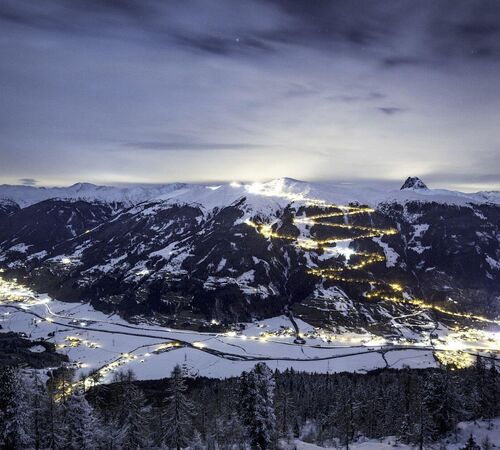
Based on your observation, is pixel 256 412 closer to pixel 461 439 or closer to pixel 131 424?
pixel 131 424

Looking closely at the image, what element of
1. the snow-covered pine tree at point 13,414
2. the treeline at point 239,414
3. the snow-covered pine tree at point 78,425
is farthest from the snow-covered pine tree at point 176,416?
the snow-covered pine tree at point 13,414

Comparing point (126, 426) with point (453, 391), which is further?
point (453, 391)

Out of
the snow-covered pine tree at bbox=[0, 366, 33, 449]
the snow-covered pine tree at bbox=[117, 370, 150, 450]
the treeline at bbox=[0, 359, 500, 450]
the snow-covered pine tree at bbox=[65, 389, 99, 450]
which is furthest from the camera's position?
the snow-covered pine tree at bbox=[117, 370, 150, 450]

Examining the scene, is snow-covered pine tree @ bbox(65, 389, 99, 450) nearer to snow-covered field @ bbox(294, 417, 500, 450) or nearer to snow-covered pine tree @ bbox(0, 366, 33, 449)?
snow-covered pine tree @ bbox(0, 366, 33, 449)

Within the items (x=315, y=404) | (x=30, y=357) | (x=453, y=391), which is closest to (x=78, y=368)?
(x=30, y=357)

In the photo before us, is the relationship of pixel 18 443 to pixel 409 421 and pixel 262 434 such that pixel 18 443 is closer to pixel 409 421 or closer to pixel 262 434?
pixel 262 434

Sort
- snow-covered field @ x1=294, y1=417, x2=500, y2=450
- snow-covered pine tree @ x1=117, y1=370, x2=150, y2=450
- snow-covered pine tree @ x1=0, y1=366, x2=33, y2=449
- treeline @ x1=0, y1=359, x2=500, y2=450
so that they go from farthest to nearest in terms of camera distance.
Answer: snow-covered field @ x1=294, y1=417, x2=500, y2=450
snow-covered pine tree @ x1=117, y1=370, x2=150, y2=450
treeline @ x1=0, y1=359, x2=500, y2=450
snow-covered pine tree @ x1=0, y1=366, x2=33, y2=449

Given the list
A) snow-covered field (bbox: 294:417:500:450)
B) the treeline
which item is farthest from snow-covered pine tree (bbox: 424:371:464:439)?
snow-covered field (bbox: 294:417:500:450)
